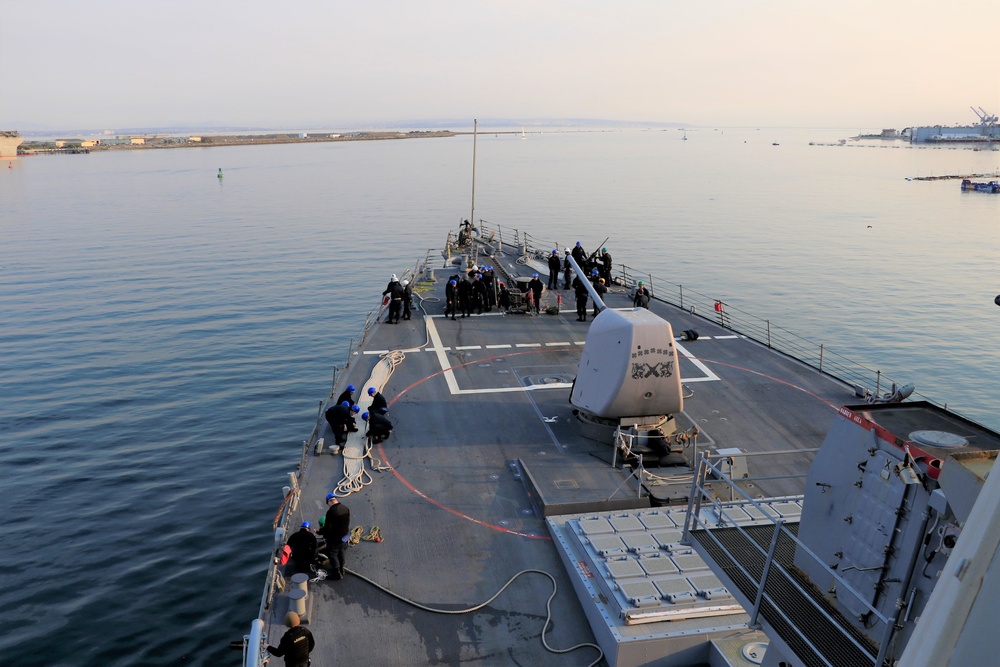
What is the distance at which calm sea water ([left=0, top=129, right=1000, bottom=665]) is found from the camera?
17.9 m

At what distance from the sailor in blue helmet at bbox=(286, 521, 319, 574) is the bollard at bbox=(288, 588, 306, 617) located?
116cm

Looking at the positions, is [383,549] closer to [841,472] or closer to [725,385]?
[841,472]

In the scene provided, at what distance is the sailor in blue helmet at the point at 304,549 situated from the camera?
12.0 m

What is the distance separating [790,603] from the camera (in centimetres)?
793

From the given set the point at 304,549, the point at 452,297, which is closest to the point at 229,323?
the point at 452,297

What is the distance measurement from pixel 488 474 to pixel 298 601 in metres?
5.62

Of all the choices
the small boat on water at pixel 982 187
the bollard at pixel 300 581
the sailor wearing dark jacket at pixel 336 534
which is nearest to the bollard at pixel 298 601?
the bollard at pixel 300 581

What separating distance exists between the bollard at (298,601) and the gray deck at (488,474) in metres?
0.36

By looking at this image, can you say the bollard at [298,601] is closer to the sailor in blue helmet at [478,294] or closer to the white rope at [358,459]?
the white rope at [358,459]


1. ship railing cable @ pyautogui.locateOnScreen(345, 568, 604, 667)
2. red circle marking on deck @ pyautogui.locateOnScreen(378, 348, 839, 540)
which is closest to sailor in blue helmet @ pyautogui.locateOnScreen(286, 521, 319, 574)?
ship railing cable @ pyautogui.locateOnScreen(345, 568, 604, 667)

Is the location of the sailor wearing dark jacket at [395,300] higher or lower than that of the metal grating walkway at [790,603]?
lower

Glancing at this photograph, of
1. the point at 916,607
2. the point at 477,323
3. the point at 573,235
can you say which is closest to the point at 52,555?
the point at 477,323

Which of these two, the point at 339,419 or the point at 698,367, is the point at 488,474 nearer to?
the point at 339,419

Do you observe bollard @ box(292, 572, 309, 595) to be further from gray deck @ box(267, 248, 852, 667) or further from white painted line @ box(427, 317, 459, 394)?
white painted line @ box(427, 317, 459, 394)
